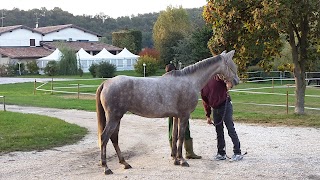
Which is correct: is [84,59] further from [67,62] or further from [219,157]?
[219,157]

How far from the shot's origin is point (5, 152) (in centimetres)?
997

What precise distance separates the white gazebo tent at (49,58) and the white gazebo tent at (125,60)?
8.05 metres

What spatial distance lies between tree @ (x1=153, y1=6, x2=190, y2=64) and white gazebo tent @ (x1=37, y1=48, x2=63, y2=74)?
576 inches

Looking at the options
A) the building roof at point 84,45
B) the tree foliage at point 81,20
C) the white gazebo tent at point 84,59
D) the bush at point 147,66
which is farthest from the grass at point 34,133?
the tree foliage at point 81,20

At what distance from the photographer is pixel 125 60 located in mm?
64750

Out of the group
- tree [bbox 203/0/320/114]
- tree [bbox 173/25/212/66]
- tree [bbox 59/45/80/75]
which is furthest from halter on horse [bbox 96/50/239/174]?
tree [bbox 59/45/80/75]

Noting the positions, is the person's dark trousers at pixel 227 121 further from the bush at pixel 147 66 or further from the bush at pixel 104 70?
the bush at pixel 147 66

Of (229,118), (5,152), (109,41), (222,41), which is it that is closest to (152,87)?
(229,118)

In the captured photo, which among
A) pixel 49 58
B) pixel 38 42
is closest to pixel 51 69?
pixel 49 58

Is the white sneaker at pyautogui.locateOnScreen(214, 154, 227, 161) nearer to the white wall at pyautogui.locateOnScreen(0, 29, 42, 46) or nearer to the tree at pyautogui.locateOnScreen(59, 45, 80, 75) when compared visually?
the tree at pyautogui.locateOnScreen(59, 45, 80, 75)

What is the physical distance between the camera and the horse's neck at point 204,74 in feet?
28.0

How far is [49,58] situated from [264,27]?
4694cm

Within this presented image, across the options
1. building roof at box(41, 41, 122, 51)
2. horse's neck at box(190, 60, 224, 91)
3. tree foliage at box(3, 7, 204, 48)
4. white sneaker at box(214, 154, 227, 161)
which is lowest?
white sneaker at box(214, 154, 227, 161)

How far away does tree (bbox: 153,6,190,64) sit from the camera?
65438 mm
